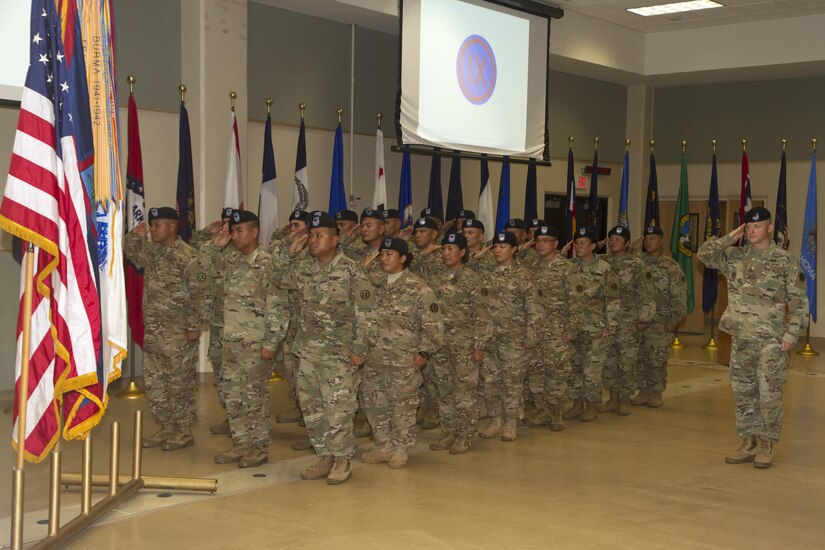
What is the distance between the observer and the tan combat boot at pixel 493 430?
709cm

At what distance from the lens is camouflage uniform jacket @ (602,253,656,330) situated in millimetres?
8297

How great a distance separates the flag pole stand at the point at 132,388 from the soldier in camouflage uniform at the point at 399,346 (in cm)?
323

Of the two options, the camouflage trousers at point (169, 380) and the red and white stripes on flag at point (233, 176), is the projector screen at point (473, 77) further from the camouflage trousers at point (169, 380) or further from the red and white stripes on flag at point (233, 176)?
the camouflage trousers at point (169, 380)

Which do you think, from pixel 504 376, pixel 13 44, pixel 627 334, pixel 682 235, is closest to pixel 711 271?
pixel 682 235

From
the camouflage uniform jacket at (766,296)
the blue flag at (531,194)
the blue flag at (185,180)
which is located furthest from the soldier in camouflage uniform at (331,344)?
the blue flag at (531,194)

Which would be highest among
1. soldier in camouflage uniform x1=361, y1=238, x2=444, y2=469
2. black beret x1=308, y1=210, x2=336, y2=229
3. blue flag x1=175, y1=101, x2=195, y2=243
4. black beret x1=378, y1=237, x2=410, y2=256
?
blue flag x1=175, y1=101, x2=195, y2=243

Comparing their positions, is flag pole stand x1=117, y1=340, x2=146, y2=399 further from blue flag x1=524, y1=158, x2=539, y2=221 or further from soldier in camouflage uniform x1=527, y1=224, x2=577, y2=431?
blue flag x1=524, y1=158, x2=539, y2=221

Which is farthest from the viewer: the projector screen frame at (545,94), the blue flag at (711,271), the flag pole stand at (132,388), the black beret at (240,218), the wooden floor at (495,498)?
the blue flag at (711,271)

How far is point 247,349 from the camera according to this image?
600 centimetres

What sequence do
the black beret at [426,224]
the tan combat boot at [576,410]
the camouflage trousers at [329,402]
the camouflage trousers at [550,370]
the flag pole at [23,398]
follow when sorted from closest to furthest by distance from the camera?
the flag pole at [23,398] < the camouflage trousers at [329,402] < the black beret at [426,224] < the camouflage trousers at [550,370] < the tan combat boot at [576,410]

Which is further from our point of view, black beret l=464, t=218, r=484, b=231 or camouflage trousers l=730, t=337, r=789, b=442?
black beret l=464, t=218, r=484, b=231

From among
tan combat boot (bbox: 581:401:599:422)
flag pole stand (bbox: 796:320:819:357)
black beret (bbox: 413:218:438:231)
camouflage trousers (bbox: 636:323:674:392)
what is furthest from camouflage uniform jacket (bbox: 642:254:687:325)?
flag pole stand (bbox: 796:320:819:357)

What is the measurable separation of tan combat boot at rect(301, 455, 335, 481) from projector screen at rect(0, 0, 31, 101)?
2.66 m

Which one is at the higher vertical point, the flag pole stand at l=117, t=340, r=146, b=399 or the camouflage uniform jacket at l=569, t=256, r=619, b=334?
the camouflage uniform jacket at l=569, t=256, r=619, b=334
